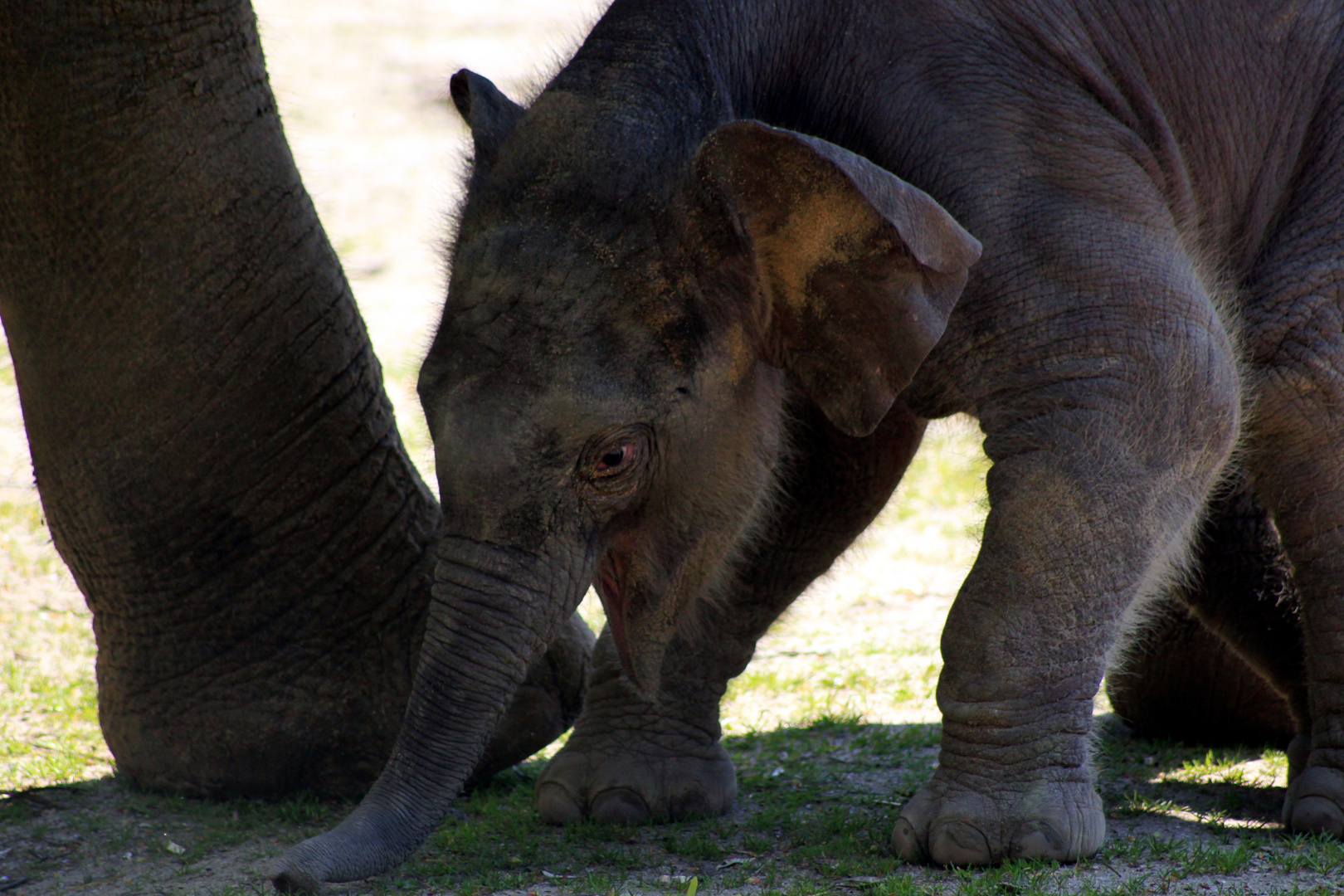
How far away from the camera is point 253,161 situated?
3826mm

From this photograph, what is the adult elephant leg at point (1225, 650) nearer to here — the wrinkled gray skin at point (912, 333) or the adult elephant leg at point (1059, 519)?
the wrinkled gray skin at point (912, 333)

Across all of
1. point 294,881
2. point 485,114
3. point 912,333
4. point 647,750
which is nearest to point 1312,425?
point 912,333

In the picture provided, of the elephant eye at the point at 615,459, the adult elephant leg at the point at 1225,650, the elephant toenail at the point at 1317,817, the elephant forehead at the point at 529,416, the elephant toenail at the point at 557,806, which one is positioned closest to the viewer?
the elephant forehead at the point at 529,416

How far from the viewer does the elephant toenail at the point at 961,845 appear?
3170 millimetres

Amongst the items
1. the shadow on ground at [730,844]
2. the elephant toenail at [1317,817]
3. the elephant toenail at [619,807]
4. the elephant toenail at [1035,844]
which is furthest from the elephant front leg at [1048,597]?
the elephant toenail at [619,807]

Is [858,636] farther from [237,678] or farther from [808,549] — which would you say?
[237,678]

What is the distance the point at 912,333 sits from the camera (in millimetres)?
3045

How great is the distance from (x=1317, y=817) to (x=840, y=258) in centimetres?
173

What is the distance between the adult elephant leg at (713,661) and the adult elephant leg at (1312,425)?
2.87 feet

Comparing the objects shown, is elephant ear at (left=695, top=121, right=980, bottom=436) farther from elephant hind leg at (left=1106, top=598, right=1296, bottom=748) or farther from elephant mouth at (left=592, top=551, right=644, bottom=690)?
elephant hind leg at (left=1106, top=598, right=1296, bottom=748)

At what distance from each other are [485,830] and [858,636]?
8.06 ft

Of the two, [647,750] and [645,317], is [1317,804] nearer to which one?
[647,750]

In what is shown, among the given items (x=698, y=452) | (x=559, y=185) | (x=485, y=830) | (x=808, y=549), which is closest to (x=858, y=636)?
(x=808, y=549)

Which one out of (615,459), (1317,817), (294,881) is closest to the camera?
(294,881)
